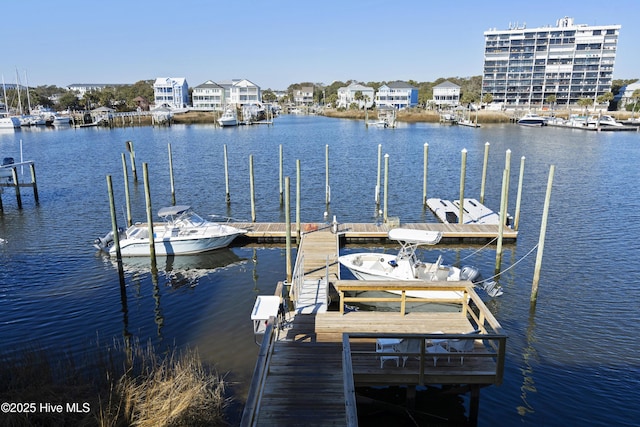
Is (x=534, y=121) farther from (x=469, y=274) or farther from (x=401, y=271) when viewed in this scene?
(x=401, y=271)

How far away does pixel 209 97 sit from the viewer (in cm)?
14300

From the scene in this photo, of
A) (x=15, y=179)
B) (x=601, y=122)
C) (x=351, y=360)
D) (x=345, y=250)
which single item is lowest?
(x=345, y=250)

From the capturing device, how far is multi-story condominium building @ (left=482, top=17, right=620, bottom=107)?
153 metres

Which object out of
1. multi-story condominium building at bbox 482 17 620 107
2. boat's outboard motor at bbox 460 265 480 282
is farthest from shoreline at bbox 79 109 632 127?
boat's outboard motor at bbox 460 265 480 282

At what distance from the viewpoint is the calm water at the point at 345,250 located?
43.9 feet

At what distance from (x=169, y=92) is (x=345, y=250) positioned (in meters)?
137

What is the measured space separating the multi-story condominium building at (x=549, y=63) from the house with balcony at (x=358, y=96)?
137 feet

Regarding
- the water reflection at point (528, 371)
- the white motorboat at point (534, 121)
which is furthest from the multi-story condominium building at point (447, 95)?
the water reflection at point (528, 371)

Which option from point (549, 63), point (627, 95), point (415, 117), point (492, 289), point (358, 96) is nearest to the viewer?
point (492, 289)

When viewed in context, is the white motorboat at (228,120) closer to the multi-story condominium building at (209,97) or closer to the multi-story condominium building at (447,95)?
the multi-story condominium building at (209,97)

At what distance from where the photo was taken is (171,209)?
2323 cm

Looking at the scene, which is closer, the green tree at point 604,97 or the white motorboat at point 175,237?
the white motorboat at point 175,237

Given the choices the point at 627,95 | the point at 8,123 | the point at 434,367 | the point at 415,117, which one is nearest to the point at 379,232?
the point at 434,367

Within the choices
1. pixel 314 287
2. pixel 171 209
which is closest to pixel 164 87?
Answer: pixel 171 209
